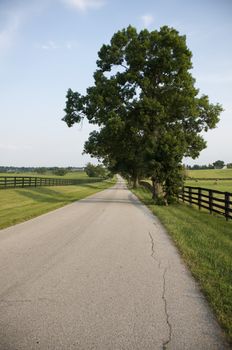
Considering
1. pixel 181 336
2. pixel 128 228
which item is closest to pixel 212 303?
pixel 181 336

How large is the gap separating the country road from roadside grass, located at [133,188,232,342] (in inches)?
7.6

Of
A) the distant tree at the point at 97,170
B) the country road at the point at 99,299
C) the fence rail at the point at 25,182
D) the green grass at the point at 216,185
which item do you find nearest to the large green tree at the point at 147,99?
the fence rail at the point at 25,182

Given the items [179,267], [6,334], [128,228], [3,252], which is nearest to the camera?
[6,334]

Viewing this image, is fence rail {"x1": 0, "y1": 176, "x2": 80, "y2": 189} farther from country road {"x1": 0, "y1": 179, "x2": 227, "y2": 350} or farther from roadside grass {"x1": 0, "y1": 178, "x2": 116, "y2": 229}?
country road {"x1": 0, "y1": 179, "x2": 227, "y2": 350}

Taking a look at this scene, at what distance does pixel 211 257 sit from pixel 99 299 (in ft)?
12.0

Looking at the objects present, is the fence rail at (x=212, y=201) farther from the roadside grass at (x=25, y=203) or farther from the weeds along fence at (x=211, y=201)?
the roadside grass at (x=25, y=203)

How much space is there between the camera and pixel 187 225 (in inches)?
514

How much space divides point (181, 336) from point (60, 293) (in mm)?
2141

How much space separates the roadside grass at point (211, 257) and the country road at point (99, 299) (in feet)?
0.63

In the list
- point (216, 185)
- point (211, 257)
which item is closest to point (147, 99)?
point (211, 257)

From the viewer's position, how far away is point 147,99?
1013 inches

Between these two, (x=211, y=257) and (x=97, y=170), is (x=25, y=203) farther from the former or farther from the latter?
(x=97, y=170)

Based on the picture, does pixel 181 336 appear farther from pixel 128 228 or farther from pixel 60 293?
pixel 128 228

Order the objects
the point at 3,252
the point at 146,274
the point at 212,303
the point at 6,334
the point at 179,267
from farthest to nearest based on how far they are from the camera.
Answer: the point at 3,252 → the point at 179,267 → the point at 146,274 → the point at 212,303 → the point at 6,334
